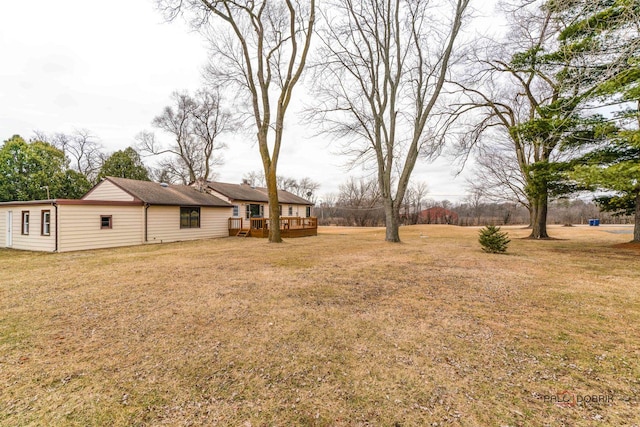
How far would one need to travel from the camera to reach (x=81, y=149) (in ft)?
100

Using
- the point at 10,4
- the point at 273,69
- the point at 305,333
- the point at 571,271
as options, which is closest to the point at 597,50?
the point at 571,271

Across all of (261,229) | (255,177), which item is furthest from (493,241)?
(255,177)

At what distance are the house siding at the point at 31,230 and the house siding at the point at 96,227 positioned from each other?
398 millimetres

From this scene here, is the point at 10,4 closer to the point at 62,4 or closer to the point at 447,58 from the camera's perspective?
the point at 62,4

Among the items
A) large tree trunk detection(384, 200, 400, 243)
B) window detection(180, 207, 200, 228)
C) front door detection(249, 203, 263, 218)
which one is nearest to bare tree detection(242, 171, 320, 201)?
front door detection(249, 203, 263, 218)

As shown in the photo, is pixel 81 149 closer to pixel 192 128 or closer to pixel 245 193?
pixel 192 128

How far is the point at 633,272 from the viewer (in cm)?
670

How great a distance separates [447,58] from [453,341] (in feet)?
45.8

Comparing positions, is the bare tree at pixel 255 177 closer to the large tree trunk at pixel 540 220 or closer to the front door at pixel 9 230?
the front door at pixel 9 230

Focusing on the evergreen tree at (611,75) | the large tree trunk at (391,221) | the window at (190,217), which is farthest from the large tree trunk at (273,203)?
the evergreen tree at (611,75)

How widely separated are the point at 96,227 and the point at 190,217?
16.2ft

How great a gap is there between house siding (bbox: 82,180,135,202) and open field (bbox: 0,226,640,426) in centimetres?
968

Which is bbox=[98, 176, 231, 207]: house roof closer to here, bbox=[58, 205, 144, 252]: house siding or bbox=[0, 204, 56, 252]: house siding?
bbox=[58, 205, 144, 252]: house siding

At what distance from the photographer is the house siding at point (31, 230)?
1163cm
